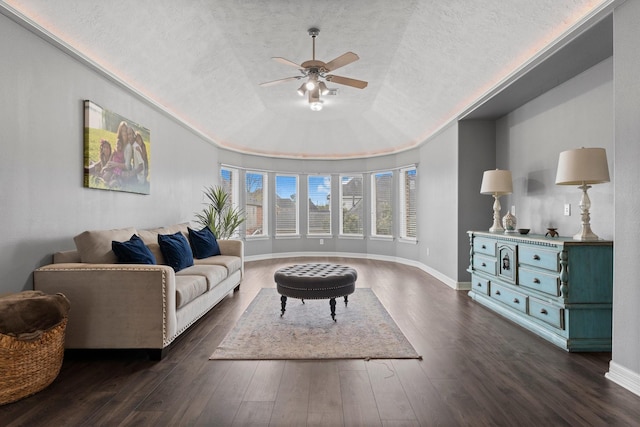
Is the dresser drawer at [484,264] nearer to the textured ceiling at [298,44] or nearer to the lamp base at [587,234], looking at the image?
the lamp base at [587,234]

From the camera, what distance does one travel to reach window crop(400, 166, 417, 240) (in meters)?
7.86

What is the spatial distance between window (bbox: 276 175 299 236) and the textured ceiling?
260 centimetres

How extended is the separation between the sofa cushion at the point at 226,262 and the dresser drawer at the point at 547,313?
3370 millimetres

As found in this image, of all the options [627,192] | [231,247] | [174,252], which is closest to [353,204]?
[231,247]

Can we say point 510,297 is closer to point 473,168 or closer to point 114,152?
point 473,168

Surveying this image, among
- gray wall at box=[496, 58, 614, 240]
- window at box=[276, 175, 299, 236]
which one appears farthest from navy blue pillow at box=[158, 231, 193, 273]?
window at box=[276, 175, 299, 236]

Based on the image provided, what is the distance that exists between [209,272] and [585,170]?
3.65 meters

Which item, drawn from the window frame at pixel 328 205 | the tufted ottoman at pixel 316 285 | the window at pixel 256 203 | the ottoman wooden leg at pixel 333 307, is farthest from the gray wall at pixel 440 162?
the window frame at pixel 328 205

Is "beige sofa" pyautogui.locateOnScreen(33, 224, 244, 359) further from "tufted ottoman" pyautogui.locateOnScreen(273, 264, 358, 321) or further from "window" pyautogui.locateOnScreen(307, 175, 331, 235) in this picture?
"window" pyautogui.locateOnScreen(307, 175, 331, 235)

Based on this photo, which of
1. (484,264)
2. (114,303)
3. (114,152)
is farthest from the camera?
(484,264)

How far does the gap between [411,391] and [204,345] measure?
1.79 meters

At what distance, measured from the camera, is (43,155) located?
292 centimetres

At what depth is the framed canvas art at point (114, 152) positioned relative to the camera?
3.46 metres

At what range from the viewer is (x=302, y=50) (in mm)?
4637
